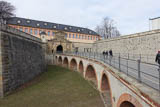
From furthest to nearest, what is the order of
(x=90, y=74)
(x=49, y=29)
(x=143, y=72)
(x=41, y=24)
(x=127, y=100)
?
(x=41, y=24)
(x=49, y=29)
(x=90, y=74)
(x=127, y=100)
(x=143, y=72)

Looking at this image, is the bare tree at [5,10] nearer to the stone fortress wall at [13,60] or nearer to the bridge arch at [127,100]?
the stone fortress wall at [13,60]

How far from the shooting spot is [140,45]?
54.5 feet

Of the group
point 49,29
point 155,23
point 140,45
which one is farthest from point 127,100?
point 49,29

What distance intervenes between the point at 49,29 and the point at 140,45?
1144 inches

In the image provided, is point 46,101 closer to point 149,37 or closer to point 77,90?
point 77,90

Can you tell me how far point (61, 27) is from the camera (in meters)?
40.8

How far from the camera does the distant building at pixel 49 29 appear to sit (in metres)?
33.7

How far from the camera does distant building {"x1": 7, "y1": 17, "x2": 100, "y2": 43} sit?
33.7 meters

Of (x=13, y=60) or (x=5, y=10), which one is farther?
(x=5, y=10)

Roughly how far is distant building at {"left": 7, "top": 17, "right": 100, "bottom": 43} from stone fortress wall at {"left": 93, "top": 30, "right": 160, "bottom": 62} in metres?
19.4

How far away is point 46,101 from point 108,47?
728 inches

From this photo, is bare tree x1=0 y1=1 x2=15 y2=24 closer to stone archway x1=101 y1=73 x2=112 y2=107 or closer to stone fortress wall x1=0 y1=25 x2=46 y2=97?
stone fortress wall x1=0 y1=25 x2=46 y2=97

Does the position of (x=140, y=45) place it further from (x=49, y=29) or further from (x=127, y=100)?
(x=49, y=29)

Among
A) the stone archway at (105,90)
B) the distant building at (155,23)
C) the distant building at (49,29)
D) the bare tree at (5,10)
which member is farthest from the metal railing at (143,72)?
the distant building at (49,29)
